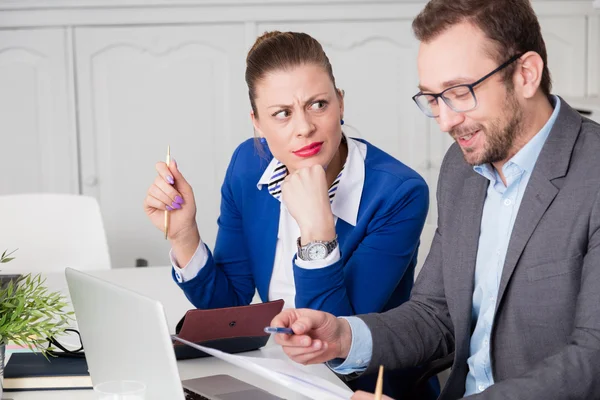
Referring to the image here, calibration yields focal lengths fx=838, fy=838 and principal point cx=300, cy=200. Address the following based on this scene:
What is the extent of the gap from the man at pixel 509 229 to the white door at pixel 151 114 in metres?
2.01

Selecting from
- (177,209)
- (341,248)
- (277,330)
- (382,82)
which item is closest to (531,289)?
(277,330)

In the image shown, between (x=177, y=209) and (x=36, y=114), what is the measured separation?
5.95 feet

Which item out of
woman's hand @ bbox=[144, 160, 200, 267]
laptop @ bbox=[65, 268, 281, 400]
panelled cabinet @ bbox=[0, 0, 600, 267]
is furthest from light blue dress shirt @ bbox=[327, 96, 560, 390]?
panelled cabinet @ bbox=[0, 0, 600, 267]

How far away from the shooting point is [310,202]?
5.23 ft

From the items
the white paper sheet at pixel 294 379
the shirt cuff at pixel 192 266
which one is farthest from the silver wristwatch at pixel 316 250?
the white paper sheet at pixel 294 379

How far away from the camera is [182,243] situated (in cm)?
173

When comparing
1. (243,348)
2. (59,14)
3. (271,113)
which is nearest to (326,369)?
(243,348)

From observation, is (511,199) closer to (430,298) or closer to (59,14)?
(430,298)

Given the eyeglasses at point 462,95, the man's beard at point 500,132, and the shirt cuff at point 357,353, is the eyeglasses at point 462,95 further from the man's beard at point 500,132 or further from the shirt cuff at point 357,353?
the shirt cuff at point 357,353

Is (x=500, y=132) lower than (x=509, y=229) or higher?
higher

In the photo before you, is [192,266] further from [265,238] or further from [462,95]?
[462,95]

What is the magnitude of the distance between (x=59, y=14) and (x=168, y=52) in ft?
1.44

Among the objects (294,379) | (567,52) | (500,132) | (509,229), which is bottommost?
(294,379)

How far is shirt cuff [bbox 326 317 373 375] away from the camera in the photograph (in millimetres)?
1356
